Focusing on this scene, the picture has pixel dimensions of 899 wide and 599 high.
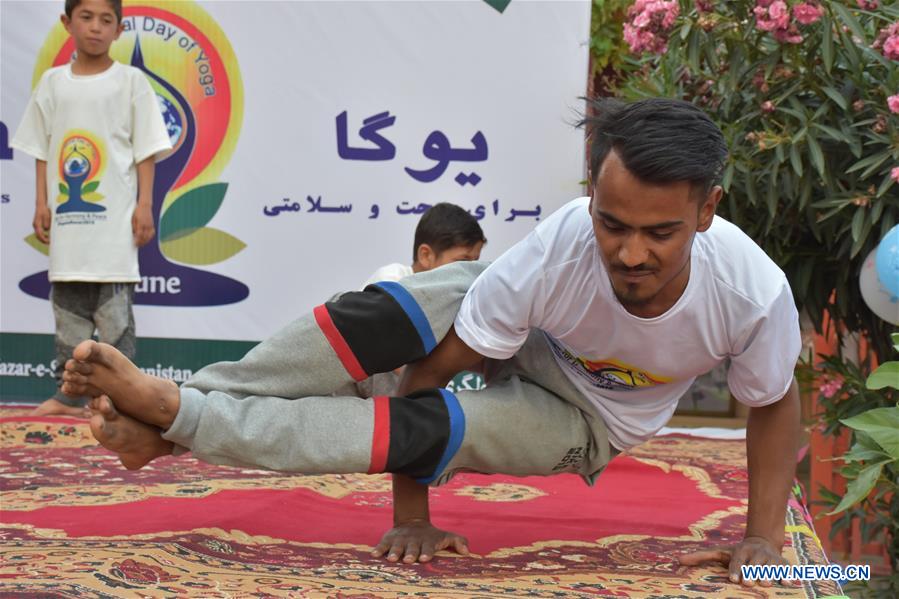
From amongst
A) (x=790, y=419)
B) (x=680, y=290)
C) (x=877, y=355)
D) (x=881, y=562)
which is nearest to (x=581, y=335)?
(x=680, y=290)

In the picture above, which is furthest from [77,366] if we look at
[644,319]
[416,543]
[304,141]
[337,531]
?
[304,141]

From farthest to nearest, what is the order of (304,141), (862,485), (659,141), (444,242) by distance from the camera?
1. (304,141)
2. (444,242)
3. (862,485)
4. (659,141)

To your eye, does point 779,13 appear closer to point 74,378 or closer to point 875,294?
point 875,294

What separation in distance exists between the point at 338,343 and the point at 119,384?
48cm

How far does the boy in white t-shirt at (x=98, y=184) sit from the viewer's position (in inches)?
200

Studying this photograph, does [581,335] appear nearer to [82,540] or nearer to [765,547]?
[765,547]

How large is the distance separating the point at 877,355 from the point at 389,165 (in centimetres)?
245

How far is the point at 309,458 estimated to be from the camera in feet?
7.78

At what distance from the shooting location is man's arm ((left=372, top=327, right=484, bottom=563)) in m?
2.52

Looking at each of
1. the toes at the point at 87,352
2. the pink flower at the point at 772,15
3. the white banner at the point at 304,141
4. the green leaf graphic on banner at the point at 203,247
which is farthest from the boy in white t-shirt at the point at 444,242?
the toes at the point at 87,352

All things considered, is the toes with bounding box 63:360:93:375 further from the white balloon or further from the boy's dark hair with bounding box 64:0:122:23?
the boy's dark hair with bounding box 64:0:122:23

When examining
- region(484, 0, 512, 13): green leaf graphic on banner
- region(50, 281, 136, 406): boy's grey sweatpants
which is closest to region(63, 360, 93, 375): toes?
region(50, 281, 136, 406): boy's grey sweatpants

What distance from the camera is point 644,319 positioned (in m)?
2.40

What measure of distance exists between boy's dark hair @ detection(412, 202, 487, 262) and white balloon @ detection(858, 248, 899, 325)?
138 centimetres
